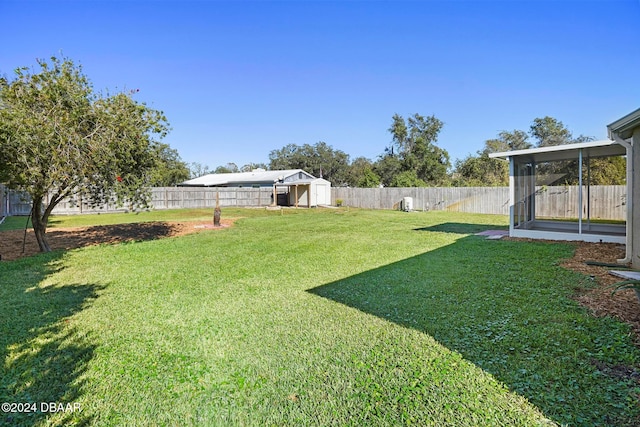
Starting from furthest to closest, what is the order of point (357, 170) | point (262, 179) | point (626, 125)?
point (357, 170) → point (262, 179) → point (626, 125)

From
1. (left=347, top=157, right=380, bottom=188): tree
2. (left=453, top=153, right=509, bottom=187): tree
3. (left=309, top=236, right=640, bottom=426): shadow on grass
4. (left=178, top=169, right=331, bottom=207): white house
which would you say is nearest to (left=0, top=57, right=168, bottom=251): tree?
(left=309, top=236, right=640, bottom=426): shadow on grass

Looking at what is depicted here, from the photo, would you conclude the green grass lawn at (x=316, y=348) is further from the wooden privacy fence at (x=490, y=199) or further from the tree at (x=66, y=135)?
the wooden privacy fence at (x=490, y=199)

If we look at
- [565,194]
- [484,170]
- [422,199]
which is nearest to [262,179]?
[422,199]

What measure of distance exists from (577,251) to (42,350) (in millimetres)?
8745

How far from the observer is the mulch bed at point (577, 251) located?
3.55 meters

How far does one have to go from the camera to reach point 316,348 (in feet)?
9.29

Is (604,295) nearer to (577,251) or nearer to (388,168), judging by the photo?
(577,251)

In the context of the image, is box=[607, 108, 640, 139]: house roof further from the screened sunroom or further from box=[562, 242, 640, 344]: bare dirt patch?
the screened sunroom

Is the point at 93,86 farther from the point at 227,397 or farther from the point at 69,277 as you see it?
the point at 227,397

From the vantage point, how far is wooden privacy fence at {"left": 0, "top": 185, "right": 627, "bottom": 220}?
11.0 meters

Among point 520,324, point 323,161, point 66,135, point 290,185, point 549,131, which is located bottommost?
point 520,324

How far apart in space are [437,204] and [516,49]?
10.4 metres

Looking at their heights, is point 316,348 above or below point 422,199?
below

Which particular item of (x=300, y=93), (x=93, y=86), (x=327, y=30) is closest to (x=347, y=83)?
(x=300, y=93)
